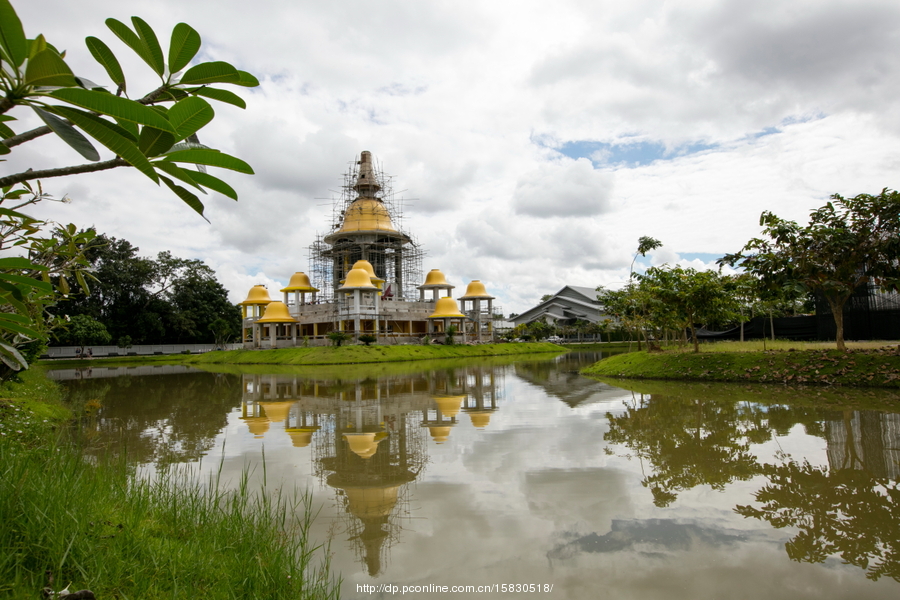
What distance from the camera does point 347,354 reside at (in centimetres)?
3394

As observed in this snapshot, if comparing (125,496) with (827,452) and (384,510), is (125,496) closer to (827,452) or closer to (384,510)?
(384,510)

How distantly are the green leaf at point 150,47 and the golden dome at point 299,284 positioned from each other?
46020 millimetres

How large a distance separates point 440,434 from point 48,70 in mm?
8918

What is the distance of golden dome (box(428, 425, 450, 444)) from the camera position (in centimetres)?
923

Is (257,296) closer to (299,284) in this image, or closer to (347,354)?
(299,284)

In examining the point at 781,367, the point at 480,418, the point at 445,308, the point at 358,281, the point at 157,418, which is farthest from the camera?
the point at 445,308

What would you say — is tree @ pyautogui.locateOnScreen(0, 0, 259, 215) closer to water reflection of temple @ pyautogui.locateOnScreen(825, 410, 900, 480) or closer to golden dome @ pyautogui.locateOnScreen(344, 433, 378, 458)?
golden dome @ pyautogui.locateOnScreen(344, 433, 378, 458)

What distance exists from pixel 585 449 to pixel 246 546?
5682mm

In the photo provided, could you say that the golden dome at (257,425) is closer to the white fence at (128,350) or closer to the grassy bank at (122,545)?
the grassy bank at (122,545)

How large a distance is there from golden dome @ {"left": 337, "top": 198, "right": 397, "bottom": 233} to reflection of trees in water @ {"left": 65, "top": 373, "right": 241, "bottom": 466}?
2890 centimetres

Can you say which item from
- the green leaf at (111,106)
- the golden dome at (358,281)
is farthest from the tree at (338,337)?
the green leaf at (111,106)

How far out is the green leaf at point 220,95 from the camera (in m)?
1.99

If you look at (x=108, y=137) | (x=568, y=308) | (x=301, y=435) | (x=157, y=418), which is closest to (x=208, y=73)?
(x=108, y=137)

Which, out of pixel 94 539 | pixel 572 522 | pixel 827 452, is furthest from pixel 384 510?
pixel 827 452
